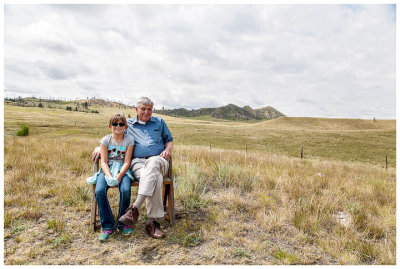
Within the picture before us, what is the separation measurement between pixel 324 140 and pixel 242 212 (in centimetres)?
4166

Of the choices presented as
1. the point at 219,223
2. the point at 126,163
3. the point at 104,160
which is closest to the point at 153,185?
the point at 126,163

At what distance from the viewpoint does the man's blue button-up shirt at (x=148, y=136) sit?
402 cm

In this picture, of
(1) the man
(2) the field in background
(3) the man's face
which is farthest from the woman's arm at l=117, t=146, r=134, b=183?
(2) the field in background

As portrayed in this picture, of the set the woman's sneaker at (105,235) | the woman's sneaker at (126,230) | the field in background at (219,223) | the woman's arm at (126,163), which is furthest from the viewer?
the woman's arm at (126,163)

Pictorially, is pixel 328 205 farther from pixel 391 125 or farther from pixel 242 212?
pixel 391 125

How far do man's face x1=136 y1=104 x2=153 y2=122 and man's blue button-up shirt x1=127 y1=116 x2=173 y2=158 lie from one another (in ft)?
0.33

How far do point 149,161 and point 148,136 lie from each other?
63 cm

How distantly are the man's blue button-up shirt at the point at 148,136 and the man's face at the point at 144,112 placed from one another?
10cm

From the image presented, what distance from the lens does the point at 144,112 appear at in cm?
410

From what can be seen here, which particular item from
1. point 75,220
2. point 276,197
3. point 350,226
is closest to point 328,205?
point 350,226

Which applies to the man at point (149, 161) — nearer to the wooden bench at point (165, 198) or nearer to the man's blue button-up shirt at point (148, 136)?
the man's blue button-up shirt at point (148, 136)

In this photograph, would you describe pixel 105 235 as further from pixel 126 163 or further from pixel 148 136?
pixel 148 136

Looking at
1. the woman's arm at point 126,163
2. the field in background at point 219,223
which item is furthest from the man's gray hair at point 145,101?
the field in background at point 219,223

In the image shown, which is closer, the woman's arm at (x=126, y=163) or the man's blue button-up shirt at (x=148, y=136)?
the woman's arm at (x=126, y=163)
